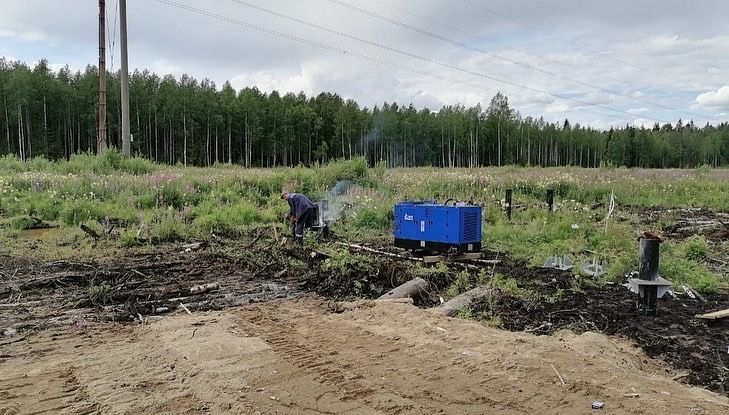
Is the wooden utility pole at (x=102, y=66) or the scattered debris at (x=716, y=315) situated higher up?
the wooden utility pole at (x=102, y=66)

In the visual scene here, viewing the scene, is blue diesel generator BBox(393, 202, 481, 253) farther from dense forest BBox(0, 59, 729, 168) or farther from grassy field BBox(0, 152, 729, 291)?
dense forest BBox(0, 59, 729, 168)

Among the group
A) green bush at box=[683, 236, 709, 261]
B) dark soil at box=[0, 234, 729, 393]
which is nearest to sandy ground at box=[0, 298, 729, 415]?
dark soil at box=[0, 234, 729, 393]

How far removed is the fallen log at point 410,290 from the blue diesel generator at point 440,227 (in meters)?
2.38

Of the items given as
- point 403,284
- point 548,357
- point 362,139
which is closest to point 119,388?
point 548,357

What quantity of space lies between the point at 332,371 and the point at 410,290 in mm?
2821

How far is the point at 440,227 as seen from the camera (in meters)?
9.93

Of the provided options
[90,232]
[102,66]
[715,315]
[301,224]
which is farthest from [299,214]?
[102,66]

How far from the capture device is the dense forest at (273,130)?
48.1m

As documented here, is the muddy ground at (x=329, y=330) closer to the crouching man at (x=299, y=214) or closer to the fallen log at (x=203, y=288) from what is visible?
the fallen log at (x=203, y=288)

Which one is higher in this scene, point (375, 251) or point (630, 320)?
point (375, 251)

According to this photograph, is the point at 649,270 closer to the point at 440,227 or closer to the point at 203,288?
the point at 440,227

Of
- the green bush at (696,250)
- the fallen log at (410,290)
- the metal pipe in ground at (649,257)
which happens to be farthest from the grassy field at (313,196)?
the fallen log at (410,290)

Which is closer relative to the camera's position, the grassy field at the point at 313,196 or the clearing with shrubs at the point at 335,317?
the clearing with shrubs at the point at 335,317

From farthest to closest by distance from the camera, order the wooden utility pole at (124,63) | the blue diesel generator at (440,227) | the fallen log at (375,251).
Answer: the wooden utility pole at (124,63) < the fallen log at (375,251) < the blue diesel generator at (440,227)
